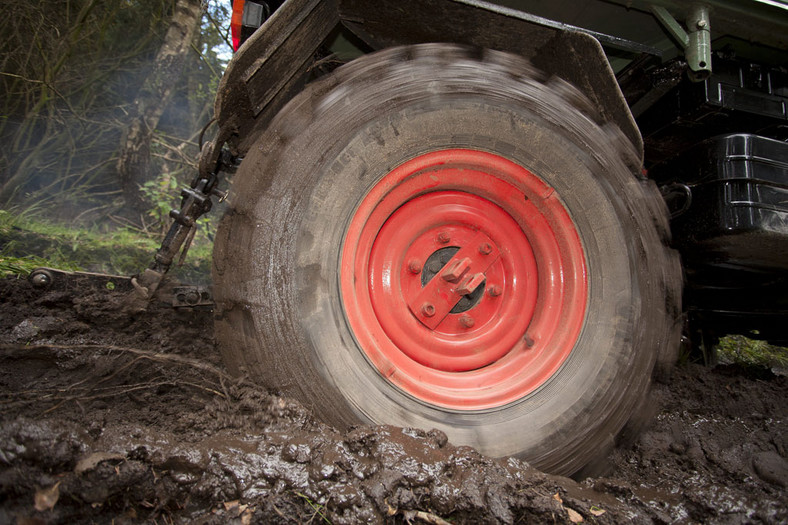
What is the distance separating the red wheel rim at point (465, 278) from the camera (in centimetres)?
140

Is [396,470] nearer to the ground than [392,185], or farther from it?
nearer to the ground

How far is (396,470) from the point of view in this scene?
109cm

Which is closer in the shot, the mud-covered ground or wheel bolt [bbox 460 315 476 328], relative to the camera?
the mud-covered ground

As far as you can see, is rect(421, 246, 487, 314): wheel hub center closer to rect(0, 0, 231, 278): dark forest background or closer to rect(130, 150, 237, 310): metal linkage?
rect(130, 150, 237, 310): metal linkage

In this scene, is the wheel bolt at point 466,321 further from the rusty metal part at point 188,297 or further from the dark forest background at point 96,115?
the dark forest background at point 96,115

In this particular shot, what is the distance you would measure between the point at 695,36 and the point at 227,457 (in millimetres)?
2127

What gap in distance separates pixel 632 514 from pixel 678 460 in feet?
1.73

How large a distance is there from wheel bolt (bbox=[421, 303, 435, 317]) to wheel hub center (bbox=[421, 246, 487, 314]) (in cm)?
10

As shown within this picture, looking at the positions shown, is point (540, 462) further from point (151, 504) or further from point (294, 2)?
point (294, 2)

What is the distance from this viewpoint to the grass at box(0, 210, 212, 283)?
9.34 ft

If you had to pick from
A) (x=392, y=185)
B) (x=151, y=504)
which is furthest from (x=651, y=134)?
(x=151, y=504)

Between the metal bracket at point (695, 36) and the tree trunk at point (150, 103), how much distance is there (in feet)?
15.7

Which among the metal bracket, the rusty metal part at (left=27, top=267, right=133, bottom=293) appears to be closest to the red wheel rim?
the metal bracket

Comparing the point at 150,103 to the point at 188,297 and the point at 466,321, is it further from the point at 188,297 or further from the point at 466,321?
the point at 466,321
